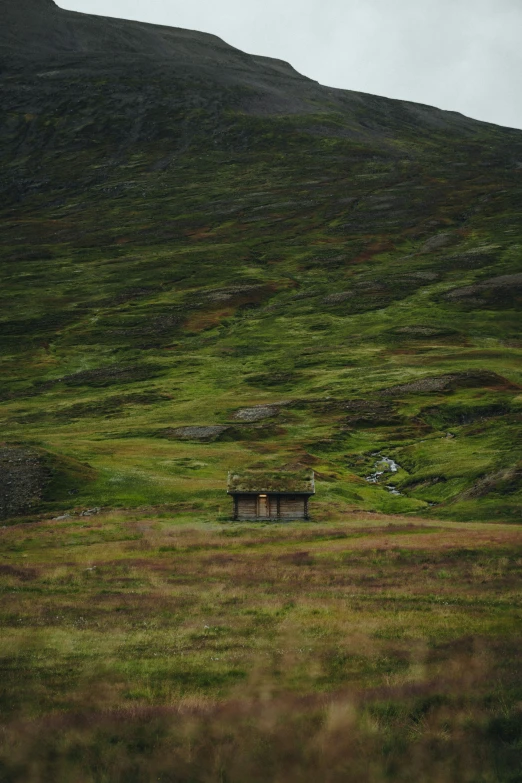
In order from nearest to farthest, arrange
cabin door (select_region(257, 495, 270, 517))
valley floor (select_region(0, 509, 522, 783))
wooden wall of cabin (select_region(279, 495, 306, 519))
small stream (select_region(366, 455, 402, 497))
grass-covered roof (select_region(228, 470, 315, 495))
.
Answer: valley floor (select_region(0, 509, 522, 783)) < grass-covered roof (select_region(228, 470, 315, 495)) < wooden wall of cabin (select_region(279, 495, 306, 519)) < cabin door (select_region(257, 495, 270, 517)) < small stream (select_region(366, 455, 402, 497))

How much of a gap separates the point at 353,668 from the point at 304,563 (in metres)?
20.8

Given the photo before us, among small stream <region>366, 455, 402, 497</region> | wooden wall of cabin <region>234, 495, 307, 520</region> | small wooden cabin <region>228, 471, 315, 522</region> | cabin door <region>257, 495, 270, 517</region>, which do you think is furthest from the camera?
small stream <region>366, 455, 402, 497</region>

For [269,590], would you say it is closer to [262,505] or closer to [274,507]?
[262,505]

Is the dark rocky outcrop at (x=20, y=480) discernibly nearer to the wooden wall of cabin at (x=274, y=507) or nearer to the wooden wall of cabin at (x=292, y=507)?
the wooden wall of cabin at (x=274, y=507)

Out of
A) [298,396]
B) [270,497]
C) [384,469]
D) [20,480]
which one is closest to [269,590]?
[270,497]

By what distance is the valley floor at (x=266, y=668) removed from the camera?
15.2m

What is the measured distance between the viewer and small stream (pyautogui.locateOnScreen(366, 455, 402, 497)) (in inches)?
3270

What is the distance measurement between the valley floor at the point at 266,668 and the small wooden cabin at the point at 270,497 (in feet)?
69.8

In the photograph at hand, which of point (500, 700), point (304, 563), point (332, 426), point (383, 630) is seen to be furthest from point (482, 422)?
point (500, 700)

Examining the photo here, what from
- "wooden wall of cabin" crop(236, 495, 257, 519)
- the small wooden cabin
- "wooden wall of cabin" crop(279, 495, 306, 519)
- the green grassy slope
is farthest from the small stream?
"wooden wall of cabin" crop(236, 495, 257, 519)

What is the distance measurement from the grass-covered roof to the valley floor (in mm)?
21415

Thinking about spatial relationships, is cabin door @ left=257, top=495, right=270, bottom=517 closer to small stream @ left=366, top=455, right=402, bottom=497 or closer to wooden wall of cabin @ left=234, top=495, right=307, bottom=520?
wooden wall of cabin @ left=234, top=495, right=307, bottom=520

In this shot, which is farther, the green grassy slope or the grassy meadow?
the green grassy slope

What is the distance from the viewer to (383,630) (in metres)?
25.2
